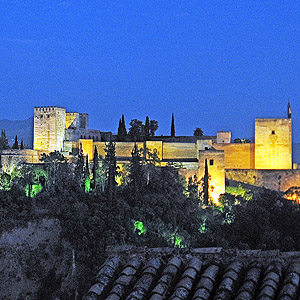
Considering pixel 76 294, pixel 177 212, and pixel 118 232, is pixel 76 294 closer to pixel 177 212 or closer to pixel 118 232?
pixel 118 232

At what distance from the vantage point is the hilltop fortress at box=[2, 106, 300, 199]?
122 ft

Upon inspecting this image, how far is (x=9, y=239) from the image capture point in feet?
99.5

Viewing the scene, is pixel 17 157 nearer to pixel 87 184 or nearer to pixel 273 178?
pixel 87 184

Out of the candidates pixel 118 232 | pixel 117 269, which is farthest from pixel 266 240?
pixel 117 269

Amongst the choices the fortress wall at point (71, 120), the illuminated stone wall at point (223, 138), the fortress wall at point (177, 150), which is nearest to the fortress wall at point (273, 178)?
the fortress wall at point (177, 150)

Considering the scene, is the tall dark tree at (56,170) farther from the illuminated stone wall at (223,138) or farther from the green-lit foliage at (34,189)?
the illuminated stone wall at (223,138)

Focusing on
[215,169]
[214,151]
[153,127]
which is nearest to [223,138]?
[214,151]

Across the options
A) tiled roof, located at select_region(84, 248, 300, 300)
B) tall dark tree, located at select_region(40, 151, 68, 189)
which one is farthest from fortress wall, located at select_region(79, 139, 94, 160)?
tiled roof, located at select_region(84, 248, 300, 300)

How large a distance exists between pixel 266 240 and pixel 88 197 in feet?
27.9

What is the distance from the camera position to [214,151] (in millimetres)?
37094

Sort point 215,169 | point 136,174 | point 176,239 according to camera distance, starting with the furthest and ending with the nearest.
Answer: point 215,169 → point 136,174 → point 176,239

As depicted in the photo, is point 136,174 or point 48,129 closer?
point 136,174

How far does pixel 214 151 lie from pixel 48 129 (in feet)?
30.9

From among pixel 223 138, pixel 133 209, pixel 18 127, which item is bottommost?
pixel 133 209
